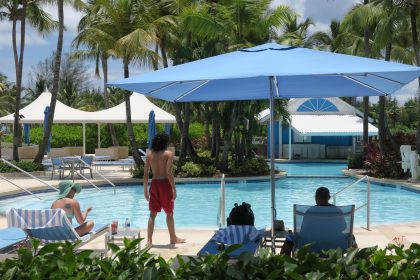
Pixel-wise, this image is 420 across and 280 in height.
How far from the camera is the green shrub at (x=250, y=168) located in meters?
20.5

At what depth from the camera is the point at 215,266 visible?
9.37ft

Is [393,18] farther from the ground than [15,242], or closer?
farther from the ground

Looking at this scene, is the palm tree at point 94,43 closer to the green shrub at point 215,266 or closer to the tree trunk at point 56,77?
the tree trunk at point 56,77

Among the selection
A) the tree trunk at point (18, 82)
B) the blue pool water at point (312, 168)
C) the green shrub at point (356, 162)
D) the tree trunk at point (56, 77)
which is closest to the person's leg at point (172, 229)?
the tree trunk at point (56, 77)

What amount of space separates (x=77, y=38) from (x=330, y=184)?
1690cm

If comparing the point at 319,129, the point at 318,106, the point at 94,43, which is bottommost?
the point at 319,129

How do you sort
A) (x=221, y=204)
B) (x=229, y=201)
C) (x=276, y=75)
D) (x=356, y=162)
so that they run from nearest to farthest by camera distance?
1. (x=276, y=75)
2. (x=221, y=204)
3. (x=229, y=201)
4. (x=356, y=162)

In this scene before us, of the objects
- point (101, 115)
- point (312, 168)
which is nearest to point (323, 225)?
point (101, 115)

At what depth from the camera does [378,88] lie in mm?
7289

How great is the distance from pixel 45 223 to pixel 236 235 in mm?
2088

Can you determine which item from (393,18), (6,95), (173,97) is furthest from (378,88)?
(6,95)

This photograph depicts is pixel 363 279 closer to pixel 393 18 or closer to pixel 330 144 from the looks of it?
pixel 393 18

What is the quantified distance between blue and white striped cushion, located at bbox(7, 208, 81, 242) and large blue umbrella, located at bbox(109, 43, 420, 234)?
156 centimetres

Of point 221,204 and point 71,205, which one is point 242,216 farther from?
point 71,205
